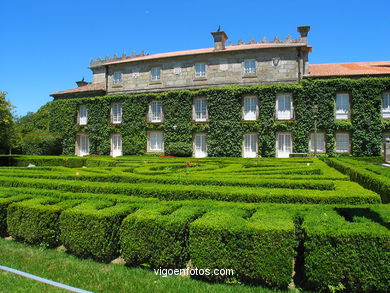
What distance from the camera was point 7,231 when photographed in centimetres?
639

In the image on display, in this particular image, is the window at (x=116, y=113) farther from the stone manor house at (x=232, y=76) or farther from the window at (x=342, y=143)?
the window at (x=342, y=143)

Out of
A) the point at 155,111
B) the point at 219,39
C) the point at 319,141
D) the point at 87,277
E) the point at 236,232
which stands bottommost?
the point at 87,277

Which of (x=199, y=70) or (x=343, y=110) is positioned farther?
(x=199, y=70)

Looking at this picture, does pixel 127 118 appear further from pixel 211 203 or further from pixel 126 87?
pixel 211 203

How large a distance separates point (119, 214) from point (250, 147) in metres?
21.4

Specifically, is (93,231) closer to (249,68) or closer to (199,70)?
(249,68)

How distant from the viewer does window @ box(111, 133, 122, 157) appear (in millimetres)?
30016

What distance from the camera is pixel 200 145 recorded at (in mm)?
27250

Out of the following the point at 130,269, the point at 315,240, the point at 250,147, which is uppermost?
the point at 250,147

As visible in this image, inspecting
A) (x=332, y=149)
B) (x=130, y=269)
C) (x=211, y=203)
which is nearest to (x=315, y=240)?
(x=211, y=203)

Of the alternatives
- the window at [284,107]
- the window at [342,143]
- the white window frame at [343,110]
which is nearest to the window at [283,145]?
the window at [284,107]

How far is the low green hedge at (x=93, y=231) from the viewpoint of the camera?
17.0 feet

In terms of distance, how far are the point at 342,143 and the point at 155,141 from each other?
54.2ft

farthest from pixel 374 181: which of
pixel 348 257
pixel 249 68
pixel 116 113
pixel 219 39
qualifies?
pixel 116 113
